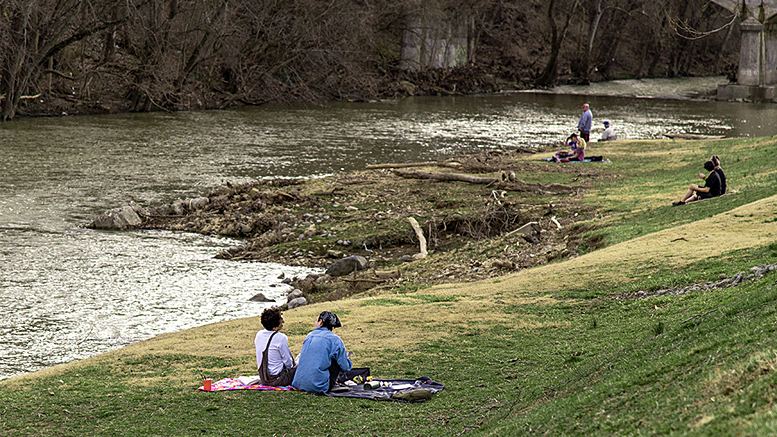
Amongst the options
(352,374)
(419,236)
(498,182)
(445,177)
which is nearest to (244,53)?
(445,177)

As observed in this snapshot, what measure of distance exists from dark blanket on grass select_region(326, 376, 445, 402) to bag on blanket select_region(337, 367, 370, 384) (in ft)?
0.58

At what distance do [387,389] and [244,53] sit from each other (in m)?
41.3

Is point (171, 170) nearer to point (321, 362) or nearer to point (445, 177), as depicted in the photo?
point (445, 177)

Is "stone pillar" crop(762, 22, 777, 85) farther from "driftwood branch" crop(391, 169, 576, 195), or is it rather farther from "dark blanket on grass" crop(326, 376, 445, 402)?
"dark blanket on grass" crop(326, 376, 445, 402)

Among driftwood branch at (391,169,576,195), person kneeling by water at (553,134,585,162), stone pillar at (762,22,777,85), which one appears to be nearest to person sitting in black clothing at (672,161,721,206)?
driftwood branch at (391,169,576,195)

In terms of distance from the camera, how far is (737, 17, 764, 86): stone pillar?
59625 mm

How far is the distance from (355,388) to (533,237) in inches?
382

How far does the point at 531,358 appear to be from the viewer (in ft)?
29.3

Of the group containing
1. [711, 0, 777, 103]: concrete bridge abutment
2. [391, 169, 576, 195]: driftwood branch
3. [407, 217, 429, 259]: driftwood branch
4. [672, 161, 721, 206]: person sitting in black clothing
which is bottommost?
[407, 217, 429, 259]: driftwood branch

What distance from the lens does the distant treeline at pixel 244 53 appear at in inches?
1447

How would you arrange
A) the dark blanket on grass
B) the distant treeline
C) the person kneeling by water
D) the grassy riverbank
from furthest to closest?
the distant treeline < the person kneeling by water < the dark blanket on grass < the grassy riverbank

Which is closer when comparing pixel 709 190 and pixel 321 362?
pixel 321 362

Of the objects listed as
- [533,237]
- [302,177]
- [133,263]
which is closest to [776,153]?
[533,237]

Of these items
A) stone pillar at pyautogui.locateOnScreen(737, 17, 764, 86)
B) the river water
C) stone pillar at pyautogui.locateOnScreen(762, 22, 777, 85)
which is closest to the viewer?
the river water
